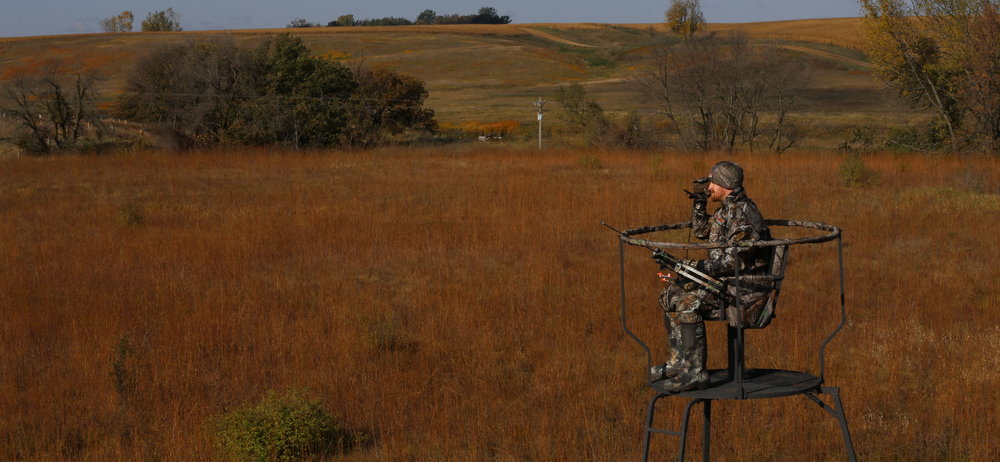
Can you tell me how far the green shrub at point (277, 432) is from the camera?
19.9ft

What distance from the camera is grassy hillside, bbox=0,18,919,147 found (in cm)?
5088

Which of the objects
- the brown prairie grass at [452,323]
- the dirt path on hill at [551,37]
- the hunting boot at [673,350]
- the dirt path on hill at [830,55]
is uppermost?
the dirt path on hill at [551,37]

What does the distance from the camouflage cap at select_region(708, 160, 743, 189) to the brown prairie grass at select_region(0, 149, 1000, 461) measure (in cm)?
212

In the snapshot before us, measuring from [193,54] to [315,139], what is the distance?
721 cm

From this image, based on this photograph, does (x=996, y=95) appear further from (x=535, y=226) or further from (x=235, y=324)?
(x=235, y=324)

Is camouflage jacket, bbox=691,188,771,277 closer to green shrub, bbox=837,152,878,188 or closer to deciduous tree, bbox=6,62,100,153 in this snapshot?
green shrub, bbox=837,152,878,188

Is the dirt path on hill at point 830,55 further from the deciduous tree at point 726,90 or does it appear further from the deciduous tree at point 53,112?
the deciduous tree at point 53,112

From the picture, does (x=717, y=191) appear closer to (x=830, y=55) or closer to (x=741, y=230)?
(x=741, y=230)

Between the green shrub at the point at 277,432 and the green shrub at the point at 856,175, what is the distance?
15.6 meters

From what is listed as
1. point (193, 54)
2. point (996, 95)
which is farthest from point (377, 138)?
point (996, 95)

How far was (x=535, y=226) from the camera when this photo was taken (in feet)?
49.4

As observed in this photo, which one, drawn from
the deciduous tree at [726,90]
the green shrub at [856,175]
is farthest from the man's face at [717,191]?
the deciduous tree at [726,90]

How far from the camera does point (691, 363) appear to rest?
4.59 meters

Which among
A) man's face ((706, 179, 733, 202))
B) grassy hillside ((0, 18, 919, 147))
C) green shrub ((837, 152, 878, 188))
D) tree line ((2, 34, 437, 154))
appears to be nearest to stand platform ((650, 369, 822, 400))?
man's face ((706, 179, 733, 202))
